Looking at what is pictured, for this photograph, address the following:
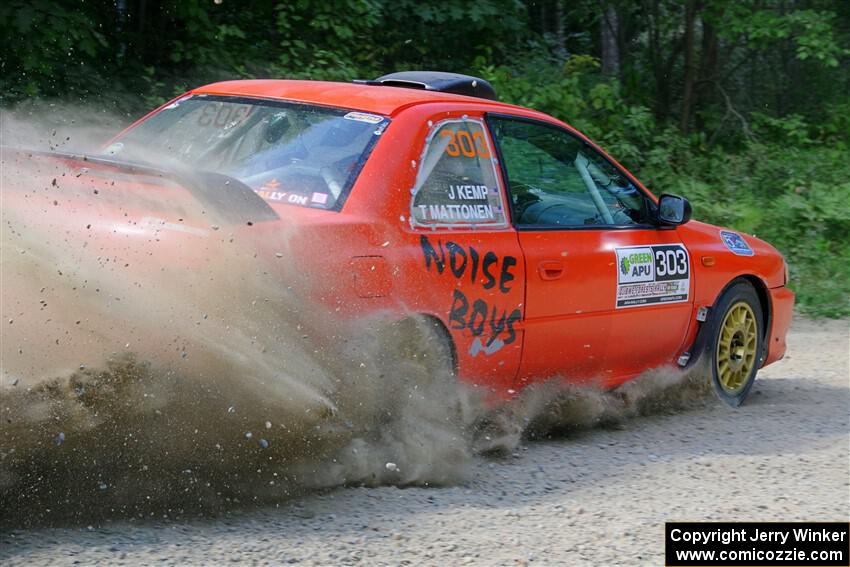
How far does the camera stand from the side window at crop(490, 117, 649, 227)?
19.2 feet

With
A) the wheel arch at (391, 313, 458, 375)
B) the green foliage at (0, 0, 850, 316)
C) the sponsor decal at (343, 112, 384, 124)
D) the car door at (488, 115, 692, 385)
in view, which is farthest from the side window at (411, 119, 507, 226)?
the green foliage at (0, 0, 850, 316)

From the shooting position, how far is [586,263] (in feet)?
19.6

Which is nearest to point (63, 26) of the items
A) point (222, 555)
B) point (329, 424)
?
point (329, 424)

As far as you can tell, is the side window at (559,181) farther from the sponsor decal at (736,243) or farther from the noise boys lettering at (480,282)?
the sponsor decal at (736,243)

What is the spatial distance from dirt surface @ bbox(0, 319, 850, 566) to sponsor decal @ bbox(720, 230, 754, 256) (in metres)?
0.94

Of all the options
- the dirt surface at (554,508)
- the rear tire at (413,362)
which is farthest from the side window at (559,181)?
the dirt surface at (554,508)

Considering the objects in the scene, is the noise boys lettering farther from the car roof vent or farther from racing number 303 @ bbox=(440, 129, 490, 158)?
the car roof vent

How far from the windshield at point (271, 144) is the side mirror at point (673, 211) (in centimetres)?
196

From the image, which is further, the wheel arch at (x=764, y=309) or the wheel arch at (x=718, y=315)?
the wheel arch at (x=764, y=309)

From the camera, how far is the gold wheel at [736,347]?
23.2 ft

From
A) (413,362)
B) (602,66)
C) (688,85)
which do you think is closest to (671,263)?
(413,362)

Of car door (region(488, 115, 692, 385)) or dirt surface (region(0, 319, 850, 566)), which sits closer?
dirt surface (region(0, 319, 850, 566))

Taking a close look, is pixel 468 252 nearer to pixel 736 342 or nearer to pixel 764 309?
pixel 736 342

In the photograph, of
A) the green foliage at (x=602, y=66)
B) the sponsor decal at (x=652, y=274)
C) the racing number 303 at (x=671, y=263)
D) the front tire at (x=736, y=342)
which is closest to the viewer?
the sponsor decal at (x=652, y=274)
